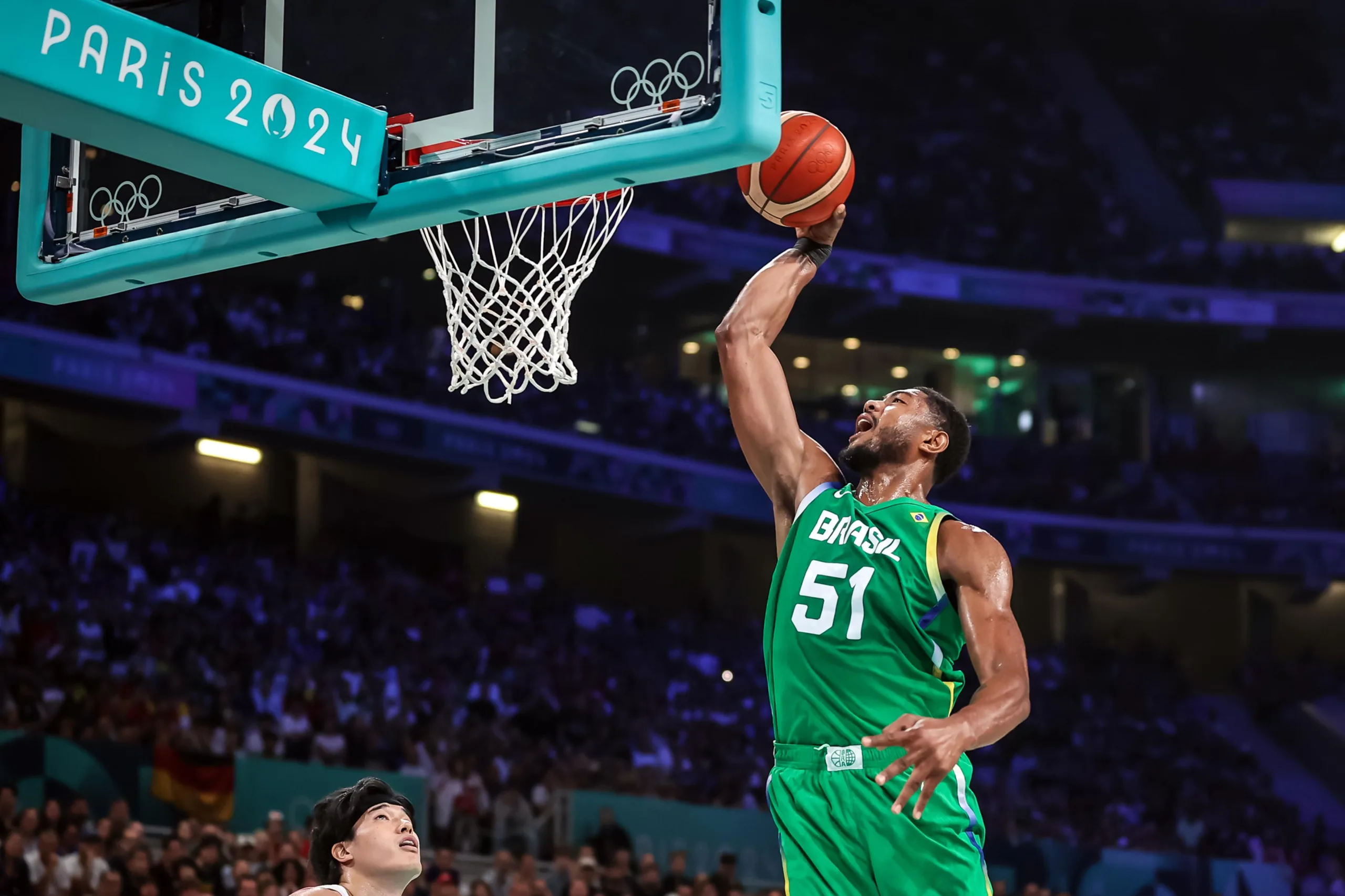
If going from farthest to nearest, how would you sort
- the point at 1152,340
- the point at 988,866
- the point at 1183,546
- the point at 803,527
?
the point at 1152,340, the point at 1183,546, the point at 988,866, the point at 803,527

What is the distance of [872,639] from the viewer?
3549 millimetres

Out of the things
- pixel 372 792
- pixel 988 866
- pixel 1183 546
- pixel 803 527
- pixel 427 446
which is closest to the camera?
pixel 803 527

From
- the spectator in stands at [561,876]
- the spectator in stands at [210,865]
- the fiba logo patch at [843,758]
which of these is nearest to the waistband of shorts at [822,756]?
the fiba logo patch at [843,758]

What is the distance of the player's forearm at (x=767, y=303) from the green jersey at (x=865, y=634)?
0.59 meters

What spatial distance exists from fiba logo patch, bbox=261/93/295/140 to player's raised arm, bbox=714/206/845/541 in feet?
4.03

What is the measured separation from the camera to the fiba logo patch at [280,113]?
3.99 m

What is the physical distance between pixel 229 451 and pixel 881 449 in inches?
593

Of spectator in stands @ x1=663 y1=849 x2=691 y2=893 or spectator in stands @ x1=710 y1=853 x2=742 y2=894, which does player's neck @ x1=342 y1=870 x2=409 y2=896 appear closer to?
spectator in stands @ x1=663 y1=849 x2=691 y2=893

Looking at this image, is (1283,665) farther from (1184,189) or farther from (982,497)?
(1184,189)

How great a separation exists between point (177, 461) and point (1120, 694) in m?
11.5

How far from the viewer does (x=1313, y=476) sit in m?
20.9

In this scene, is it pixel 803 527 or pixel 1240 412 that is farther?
pixel 1240 412

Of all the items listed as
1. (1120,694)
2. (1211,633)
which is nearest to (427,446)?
(1120,694)

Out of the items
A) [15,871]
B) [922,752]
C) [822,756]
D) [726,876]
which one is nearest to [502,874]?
[726,876]
